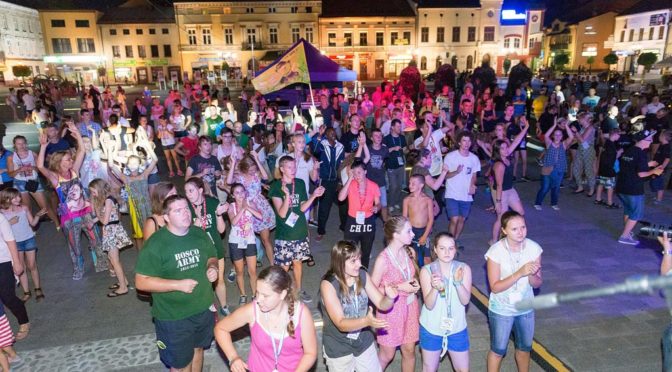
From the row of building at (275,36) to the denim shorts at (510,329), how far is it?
52.3m

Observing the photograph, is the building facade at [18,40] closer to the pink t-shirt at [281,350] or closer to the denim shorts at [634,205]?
the pink t-shirt at [281,350]

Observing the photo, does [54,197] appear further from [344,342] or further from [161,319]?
[344,342]

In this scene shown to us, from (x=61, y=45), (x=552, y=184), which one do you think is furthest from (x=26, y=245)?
(x=61, y=45)

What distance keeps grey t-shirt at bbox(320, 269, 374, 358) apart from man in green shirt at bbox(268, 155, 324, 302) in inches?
86.1

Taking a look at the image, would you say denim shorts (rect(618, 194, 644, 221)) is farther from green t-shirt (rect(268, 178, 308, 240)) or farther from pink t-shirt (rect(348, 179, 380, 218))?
green t-shirt (rect(268, 178, 308, 240))

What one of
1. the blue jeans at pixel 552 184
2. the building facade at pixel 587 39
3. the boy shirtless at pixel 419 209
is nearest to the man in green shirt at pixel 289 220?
the boy shirtless at pixel 419 209

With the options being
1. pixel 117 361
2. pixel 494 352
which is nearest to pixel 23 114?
pixel 117 361

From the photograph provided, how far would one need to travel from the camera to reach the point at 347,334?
3678 millimetres

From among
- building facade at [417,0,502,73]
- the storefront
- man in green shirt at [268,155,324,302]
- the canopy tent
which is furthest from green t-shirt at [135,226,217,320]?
building facade at [417,0,502,73]

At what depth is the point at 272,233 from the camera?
30.3 ft

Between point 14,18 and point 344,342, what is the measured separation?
6472 cm

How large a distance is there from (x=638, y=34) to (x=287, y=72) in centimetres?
6064

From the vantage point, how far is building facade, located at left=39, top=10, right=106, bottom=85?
185 feet

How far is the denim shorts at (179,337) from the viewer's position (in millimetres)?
4016
